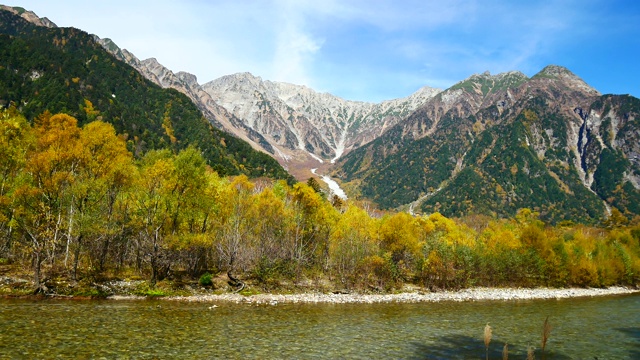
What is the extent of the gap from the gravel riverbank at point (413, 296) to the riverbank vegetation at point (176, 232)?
11.4ft

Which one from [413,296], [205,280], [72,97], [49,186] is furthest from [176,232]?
[72,97]

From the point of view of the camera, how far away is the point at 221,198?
5375cm

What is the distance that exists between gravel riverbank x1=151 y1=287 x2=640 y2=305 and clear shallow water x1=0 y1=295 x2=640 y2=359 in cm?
396

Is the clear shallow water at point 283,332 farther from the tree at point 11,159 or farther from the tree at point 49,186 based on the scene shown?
the tree at point 11,159

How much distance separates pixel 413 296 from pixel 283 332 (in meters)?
32.0

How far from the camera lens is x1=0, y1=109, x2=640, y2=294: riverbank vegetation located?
130ft

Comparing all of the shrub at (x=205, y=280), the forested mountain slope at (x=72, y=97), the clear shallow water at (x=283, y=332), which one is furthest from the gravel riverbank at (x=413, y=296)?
the forested mountain slope at (x=72, y=97)

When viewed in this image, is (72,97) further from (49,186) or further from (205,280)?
(205,280)

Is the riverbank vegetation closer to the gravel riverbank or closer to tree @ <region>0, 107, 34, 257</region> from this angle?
tree @ <region>0, 107, 34, 257</region>

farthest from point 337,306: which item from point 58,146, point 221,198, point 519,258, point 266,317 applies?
point 519,258

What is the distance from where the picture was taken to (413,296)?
181ft

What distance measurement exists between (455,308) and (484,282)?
28.4m

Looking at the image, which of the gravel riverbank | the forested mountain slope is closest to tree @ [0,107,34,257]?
the gravel riverbank

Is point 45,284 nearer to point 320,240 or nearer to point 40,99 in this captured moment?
point 320,240
